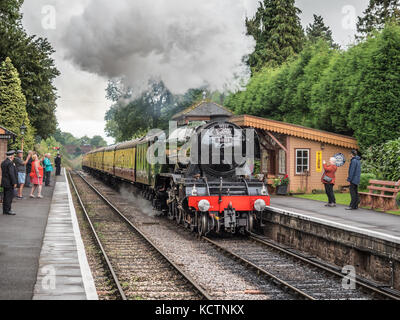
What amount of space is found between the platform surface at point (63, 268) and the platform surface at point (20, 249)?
0.42 feet

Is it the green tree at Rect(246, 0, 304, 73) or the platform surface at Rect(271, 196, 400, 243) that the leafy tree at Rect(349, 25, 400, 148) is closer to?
the platform surface at Rect(271, 196, 400, 243)

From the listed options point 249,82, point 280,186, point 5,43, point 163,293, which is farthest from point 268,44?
point 163,293

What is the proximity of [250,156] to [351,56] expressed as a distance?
8801 millimetres

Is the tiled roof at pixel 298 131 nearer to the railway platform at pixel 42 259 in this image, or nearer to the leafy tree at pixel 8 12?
the railway platform at pixel 42 259

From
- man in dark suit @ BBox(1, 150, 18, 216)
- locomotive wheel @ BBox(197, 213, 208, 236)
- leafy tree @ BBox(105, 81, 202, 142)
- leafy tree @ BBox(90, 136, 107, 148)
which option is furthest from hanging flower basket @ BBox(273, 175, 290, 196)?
leafy tree @ BBox(90, 136, 107, 148)

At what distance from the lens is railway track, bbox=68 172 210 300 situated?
7.23 m

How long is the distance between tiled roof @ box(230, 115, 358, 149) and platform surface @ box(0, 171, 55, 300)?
7920mm

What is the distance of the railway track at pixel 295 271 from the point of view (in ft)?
24.3

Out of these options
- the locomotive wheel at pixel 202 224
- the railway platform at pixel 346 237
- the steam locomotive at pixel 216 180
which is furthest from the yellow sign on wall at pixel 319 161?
the locomotive wheel at pixel 202 224

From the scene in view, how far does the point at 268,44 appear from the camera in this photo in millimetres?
40125

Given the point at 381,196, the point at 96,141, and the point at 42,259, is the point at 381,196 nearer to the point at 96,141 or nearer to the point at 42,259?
the point at 42,259

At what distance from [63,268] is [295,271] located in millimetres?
4068

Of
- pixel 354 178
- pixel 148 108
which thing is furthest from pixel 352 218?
pixel 148 108

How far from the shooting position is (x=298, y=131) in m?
18.3
